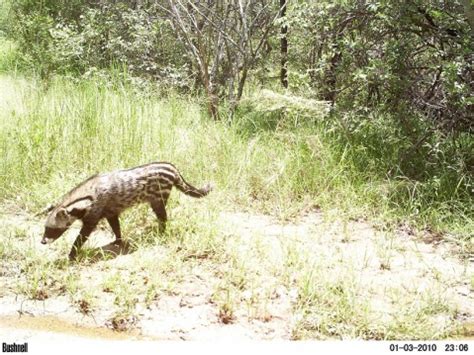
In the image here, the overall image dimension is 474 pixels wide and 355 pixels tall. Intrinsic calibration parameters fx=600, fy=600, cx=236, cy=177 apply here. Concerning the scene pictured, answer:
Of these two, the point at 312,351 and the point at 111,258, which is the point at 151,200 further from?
the point at 312,351

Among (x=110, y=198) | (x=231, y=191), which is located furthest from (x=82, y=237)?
(x=231, y=191)

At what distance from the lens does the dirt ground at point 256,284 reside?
13.5 ft

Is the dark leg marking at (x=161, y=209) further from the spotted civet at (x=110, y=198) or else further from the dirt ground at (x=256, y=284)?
the dirt ground at (x=256, y=284)

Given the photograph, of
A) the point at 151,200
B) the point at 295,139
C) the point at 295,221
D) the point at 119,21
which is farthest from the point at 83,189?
the point at 119,21

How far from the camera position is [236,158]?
6.79 m

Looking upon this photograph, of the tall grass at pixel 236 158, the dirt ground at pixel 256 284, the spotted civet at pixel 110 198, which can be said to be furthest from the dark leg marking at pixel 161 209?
the tall grass at pixel 236 158

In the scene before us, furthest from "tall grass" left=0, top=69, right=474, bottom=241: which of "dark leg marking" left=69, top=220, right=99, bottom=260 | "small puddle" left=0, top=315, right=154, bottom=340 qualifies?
"small puddle" left=0, top=315, right=154, bottom=340

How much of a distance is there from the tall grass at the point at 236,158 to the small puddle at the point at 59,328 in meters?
1.93

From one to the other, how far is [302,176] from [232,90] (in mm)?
3190

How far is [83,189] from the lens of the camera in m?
5.00

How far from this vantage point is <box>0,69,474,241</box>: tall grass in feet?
20.0

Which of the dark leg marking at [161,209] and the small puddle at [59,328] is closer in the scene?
the small puddle at [59,328]

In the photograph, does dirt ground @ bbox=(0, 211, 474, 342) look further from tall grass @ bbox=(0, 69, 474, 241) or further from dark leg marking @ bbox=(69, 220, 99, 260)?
tall grass @ bbox=(0, 69, 474, 241)

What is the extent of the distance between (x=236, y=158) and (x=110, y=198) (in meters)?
2.11
